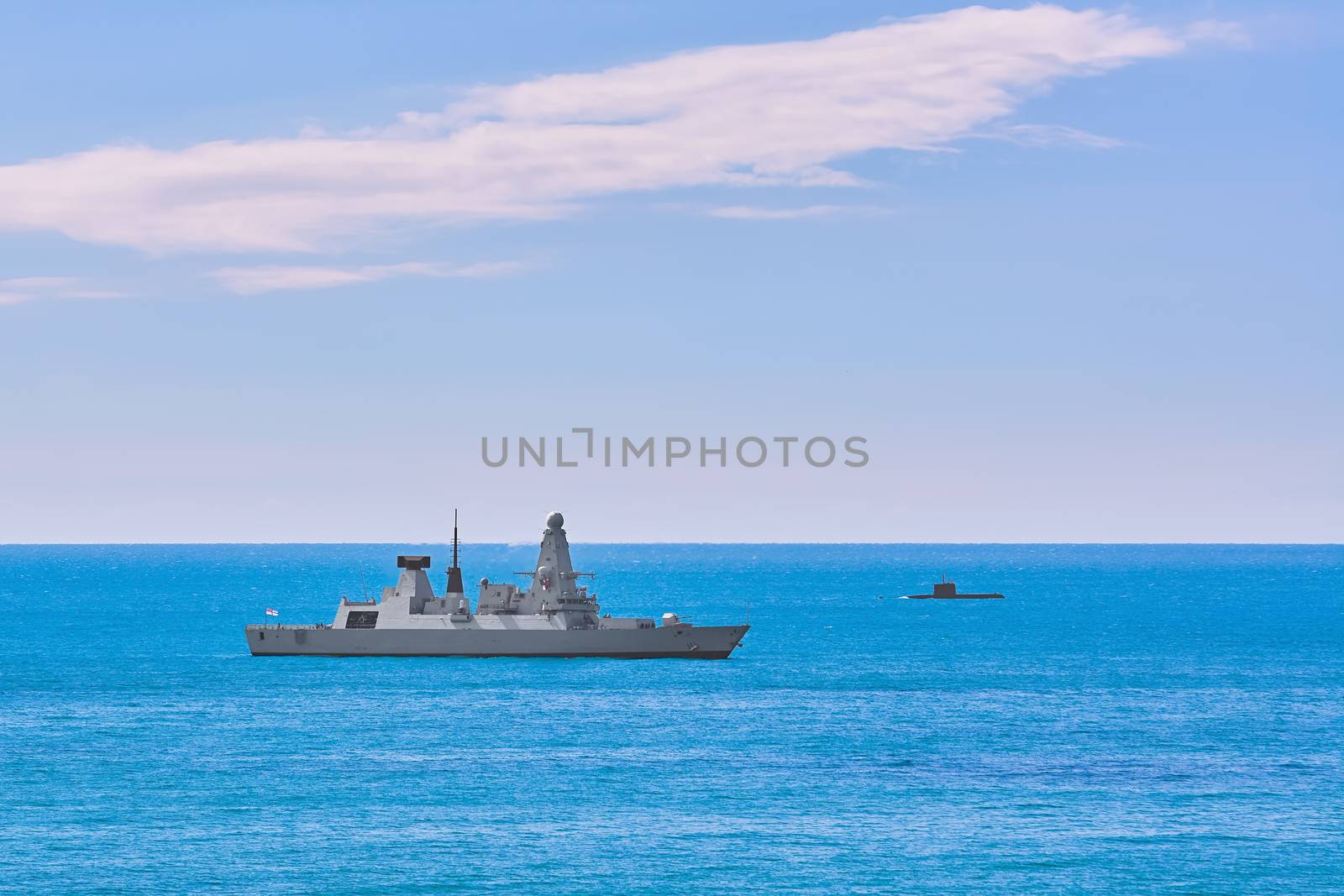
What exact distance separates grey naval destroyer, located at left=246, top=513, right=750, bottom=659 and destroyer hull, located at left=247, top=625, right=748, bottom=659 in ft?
0.20

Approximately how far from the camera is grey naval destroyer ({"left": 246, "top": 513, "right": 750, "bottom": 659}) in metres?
116

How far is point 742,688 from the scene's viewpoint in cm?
10462

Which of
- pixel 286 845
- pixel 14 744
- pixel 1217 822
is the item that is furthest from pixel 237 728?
pixel 1217 822

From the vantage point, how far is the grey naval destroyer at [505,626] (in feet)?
380

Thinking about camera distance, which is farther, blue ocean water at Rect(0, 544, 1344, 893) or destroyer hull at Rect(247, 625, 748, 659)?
destroyer hull at Rect(247, 625, 748, 659)

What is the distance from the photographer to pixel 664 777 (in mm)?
69812

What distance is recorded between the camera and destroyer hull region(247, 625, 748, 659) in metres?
116

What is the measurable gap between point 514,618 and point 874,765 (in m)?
47.9

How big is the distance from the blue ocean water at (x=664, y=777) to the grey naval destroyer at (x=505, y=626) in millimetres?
1484

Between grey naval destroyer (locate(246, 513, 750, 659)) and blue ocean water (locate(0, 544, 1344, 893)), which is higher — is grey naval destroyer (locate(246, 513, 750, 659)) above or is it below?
above

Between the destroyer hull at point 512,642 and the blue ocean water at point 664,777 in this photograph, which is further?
the destroyer hull at point 512,642

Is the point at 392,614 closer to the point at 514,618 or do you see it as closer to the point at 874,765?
the point at 514,618

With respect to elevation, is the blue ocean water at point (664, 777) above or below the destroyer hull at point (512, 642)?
below

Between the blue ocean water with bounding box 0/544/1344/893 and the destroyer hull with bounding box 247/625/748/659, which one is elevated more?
the destroyer hull with bounding box 247/625/748/659
